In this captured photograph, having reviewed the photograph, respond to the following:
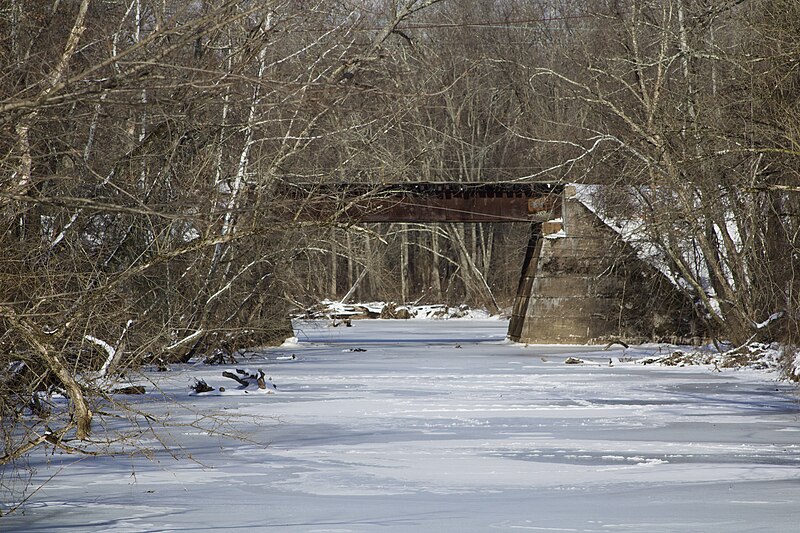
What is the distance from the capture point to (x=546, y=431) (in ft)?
43.6

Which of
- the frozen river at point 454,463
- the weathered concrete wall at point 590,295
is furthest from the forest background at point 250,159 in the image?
the weathered concrete wall at point 590,295

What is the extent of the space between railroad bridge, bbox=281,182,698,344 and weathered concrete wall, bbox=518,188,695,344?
0.02 meters

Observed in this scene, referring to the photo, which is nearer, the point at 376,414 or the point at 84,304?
the point at 84,304

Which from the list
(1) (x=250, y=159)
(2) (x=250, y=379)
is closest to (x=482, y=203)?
(1) (x=250, y=159)

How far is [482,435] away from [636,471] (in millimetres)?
2753

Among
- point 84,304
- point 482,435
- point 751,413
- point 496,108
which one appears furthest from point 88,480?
point 496,108

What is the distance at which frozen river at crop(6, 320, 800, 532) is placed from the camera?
841 cm

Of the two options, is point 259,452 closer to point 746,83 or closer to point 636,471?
point 636,471

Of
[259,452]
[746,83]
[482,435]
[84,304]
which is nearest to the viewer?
[84,304]

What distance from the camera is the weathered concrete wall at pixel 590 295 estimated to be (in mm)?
30281

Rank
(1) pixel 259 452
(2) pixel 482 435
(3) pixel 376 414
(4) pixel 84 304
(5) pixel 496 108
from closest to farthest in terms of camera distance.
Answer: (4) pixel 84 304, (1) pixel 259 452, (2) pixel 482 435, (3) pixel 376 414, (5) pixel 496 108

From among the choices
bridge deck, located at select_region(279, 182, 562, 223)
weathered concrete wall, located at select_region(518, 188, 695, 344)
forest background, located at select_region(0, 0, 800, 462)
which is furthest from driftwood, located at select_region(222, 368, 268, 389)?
weathered concrete wall, located at select_region(518, 188, 695, 344)

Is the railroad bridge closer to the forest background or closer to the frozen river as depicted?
the forest background

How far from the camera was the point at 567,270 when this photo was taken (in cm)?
3114
